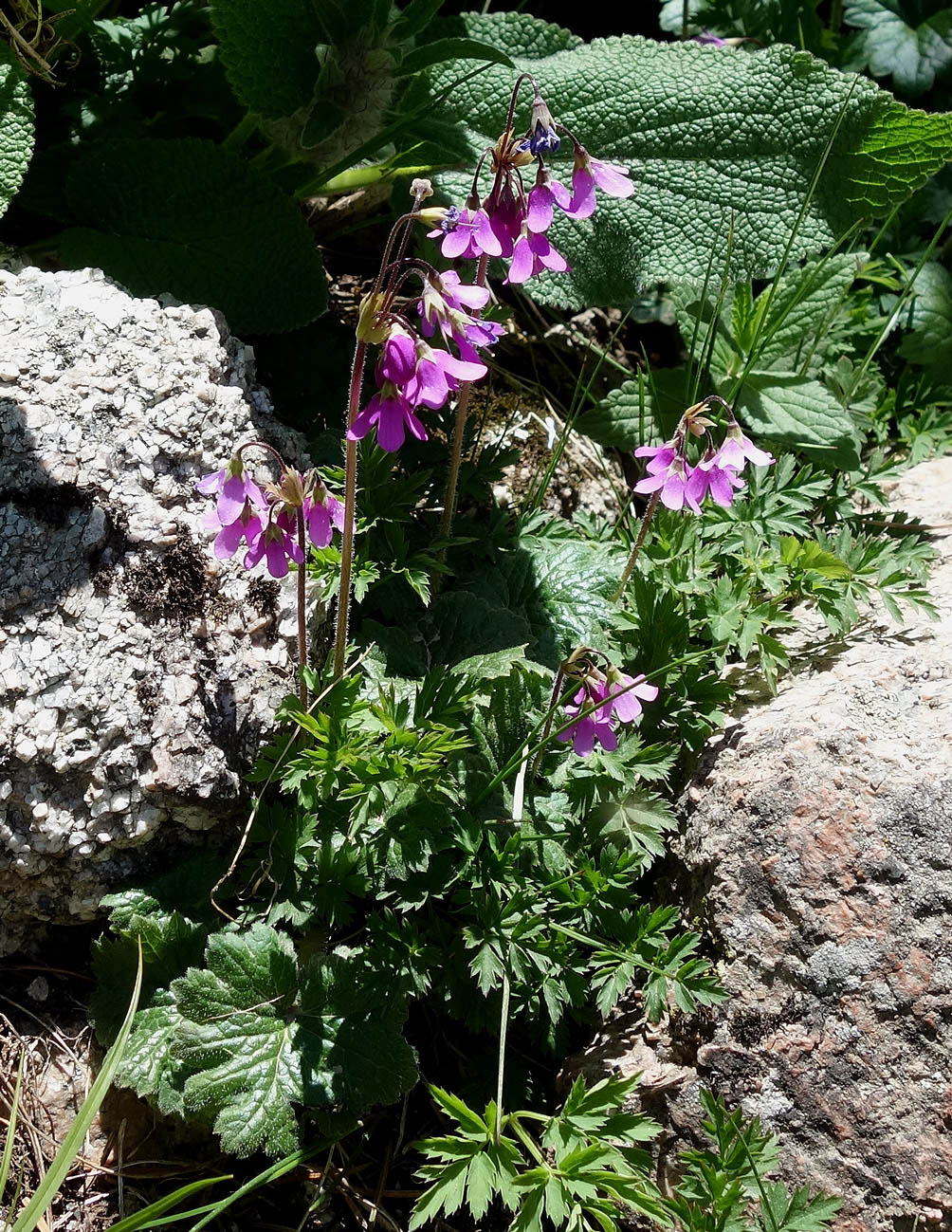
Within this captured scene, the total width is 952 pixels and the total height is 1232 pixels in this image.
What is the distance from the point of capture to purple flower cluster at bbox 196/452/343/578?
180 centimetres

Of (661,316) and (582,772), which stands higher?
(661,316)

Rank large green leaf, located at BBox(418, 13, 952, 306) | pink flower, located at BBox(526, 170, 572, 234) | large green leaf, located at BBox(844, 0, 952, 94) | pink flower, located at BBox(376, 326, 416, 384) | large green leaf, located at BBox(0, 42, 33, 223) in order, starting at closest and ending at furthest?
pink flower, located at BBox(376, 326, 416, 384), pink flower, located at BBox(526, 170, 572, 234), large green leaf, located at BBox(0, 42, 33, 223), large green leaf, located at BBox(418, 13, 952, 306), large green leaf, located at BBox(844, 0, 952, 94)

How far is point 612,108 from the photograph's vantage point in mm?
2869

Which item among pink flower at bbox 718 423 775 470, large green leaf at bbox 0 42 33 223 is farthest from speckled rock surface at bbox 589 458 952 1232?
large green leaf at bbox 0 42 33 223

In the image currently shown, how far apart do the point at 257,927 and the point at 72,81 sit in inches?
91.0

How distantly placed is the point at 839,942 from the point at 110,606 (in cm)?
151

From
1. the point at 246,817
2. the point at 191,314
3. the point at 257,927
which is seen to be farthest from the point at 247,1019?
the point at 191,314

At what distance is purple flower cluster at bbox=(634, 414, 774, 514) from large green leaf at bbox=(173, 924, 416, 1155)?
1.12m

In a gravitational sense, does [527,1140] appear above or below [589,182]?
below

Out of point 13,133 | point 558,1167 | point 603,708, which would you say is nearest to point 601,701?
point 603,708

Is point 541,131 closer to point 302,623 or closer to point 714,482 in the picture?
point 714,482

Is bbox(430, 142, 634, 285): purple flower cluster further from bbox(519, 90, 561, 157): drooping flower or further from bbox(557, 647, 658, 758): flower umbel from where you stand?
bbox(557, 647, 658, 758): flower umbel

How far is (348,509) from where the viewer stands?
1899mm

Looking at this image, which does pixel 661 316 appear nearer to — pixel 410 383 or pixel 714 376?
pixel 714 376
